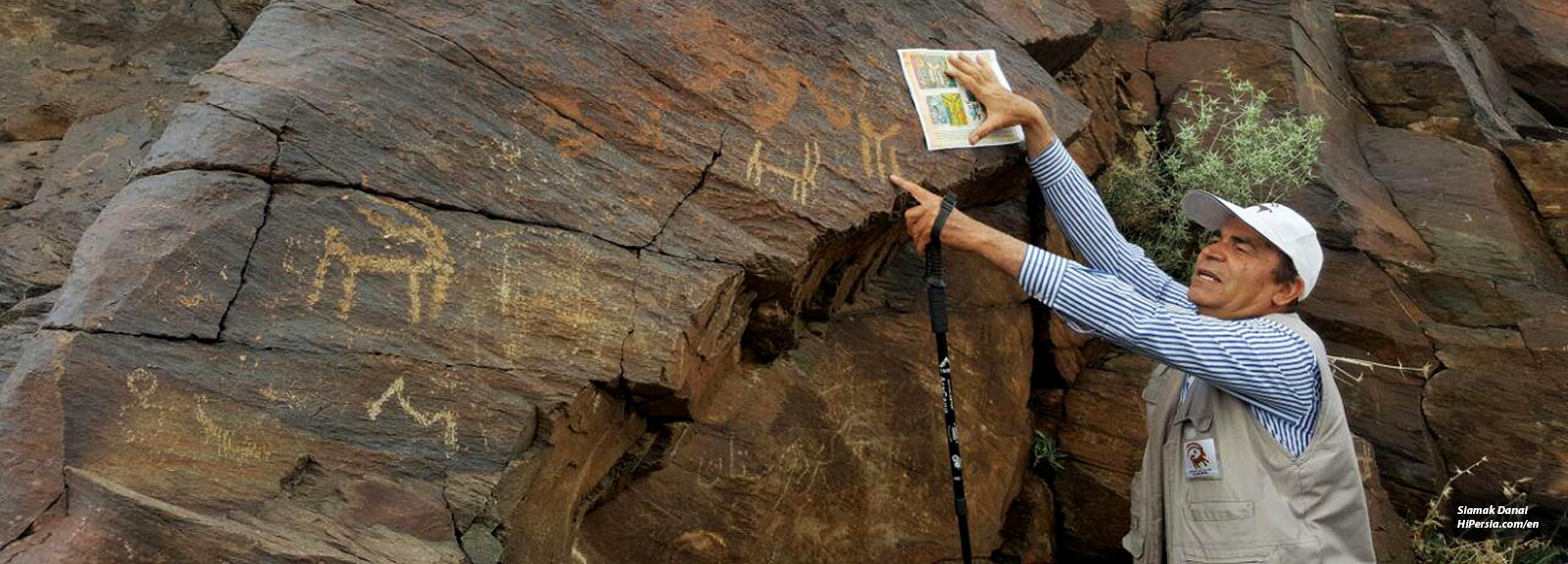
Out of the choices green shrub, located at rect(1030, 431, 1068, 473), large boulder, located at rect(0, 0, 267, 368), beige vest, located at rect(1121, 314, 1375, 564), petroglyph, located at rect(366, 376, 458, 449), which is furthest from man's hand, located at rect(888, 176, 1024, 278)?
large boulder, located at rect(0, 0, 267, 368)

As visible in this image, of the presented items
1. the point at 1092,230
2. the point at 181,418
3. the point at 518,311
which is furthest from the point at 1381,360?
the point at 181,418

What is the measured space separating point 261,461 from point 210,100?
1.27 m

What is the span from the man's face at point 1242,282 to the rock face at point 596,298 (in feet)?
3.87

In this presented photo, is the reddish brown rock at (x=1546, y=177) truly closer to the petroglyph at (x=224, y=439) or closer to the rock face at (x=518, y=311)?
the rock face at (x=518, y=311)

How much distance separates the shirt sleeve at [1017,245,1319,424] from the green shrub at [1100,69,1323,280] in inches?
90.1

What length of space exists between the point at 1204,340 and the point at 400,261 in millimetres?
2448

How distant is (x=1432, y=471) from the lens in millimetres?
5789

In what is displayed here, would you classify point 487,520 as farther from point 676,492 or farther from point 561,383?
point 676,492

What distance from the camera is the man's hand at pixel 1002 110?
5.02m

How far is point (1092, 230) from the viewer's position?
479cm

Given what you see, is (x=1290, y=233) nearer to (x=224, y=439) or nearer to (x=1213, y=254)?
(x=1213, y=254)

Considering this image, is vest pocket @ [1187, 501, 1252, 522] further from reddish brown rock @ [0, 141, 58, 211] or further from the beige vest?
reddish brown rock @ [0, 141, 58, 211]

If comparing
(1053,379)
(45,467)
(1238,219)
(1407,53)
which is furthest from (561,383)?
(1407,53)

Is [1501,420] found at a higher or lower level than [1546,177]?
lower
